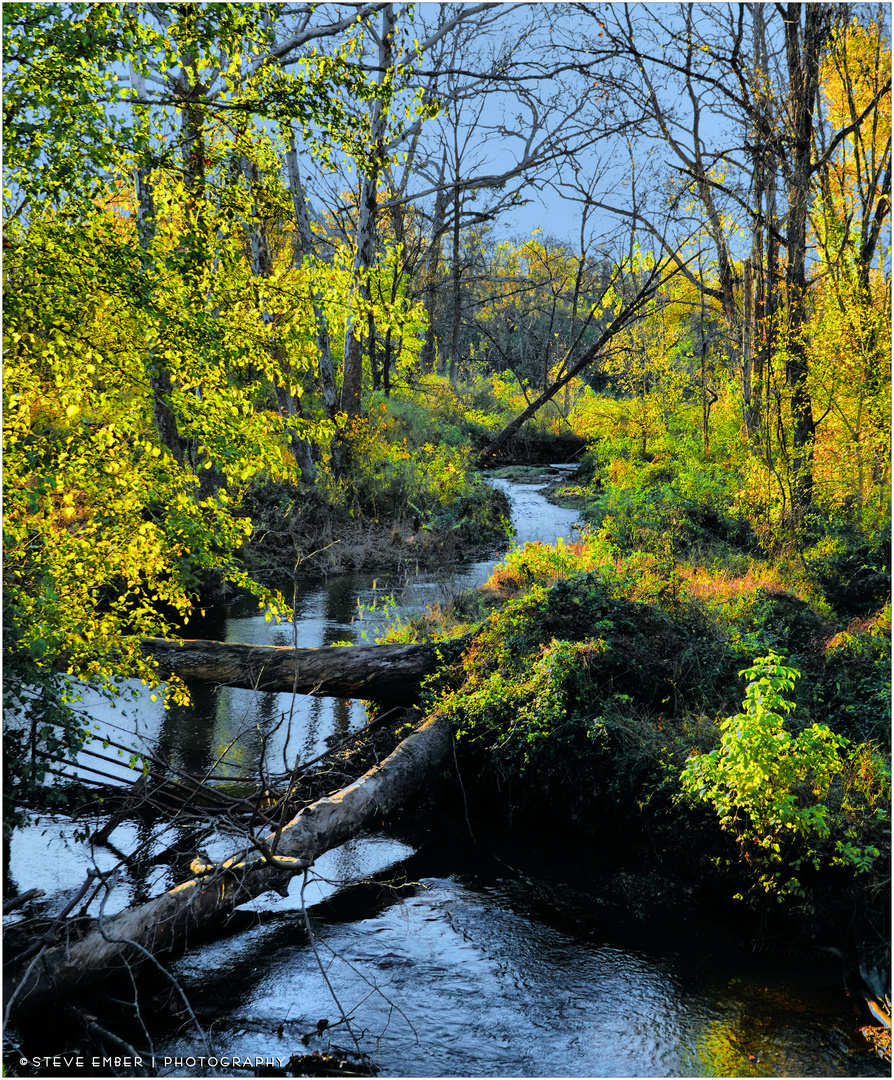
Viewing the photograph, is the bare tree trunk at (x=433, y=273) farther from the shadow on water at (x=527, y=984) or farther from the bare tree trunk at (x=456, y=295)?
the shadow on water at (x=527, y=984)

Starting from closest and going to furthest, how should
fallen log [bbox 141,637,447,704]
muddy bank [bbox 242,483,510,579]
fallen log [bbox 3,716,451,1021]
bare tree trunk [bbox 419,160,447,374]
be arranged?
1. fallen log [bbox 3,716,451,1021]
2. fallen log [bbox 141,637,447,704]
3. muddy bank [bbox 242,483,510,579]
4. bare tree trunk [bbox 419,160,447,374]

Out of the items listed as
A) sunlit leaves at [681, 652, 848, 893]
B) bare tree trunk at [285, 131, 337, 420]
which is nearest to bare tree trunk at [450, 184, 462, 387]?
bare tree trunk at [285, 131, 337, 420]

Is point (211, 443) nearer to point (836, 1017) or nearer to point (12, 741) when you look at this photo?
point (12, 741)

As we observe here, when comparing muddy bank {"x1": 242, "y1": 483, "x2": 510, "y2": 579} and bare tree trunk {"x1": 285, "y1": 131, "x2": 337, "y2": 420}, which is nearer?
muddy bank {"x1": 242, "y1": 483, "x2": 510, "y2": 579}

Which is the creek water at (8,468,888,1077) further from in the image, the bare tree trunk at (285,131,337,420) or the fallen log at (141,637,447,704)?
the bare tree trunk at (285,131,337,420)

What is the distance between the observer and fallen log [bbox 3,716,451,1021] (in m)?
3.94

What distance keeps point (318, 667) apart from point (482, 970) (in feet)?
12.6

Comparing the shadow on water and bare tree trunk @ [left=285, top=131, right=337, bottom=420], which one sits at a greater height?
bare tree trunk @ [left=285, top=131, right=337, bottom=420]

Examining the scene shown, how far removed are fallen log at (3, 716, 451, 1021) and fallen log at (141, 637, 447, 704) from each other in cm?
131

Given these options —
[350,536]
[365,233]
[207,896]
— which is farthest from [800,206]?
[207,896]

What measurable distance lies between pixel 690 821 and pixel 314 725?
439cm

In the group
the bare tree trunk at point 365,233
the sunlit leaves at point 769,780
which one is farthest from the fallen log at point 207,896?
the bare tree trunk at point 365,233

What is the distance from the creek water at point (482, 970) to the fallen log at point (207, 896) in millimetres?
387

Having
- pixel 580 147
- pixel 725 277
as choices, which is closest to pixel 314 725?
pixel 580 147
